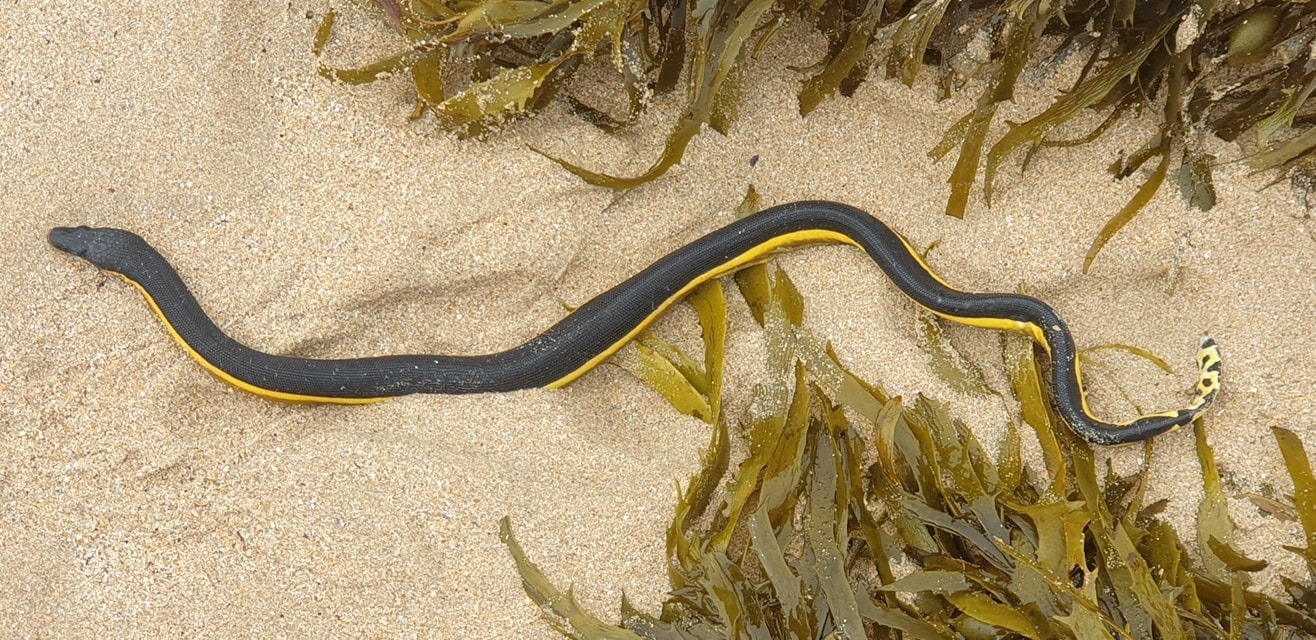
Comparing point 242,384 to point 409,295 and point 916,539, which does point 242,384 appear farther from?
point 916,539

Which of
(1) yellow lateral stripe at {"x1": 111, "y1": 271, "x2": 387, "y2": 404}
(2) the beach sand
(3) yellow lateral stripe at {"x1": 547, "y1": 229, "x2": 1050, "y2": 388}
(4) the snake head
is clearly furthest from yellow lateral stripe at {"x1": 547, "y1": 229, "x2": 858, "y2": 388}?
(4) the snake head

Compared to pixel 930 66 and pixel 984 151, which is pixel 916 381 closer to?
pixel 984 151

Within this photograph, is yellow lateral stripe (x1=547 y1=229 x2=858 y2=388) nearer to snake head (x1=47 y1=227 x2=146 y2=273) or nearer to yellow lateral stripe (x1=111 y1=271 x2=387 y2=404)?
yellow lateral stripe (x1=111 y1=271 x2=387 y2=404)

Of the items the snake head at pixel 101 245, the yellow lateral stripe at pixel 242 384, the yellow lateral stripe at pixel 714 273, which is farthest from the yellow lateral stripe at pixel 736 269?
the snake head at pixel 101 245

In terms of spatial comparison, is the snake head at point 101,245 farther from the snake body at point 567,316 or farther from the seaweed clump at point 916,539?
the seaweed clump at point 916,539

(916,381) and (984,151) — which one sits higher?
(984,151)

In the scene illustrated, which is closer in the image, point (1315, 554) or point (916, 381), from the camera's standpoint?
point (1315, 554)

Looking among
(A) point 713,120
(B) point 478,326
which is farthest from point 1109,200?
(B) point 478,326
